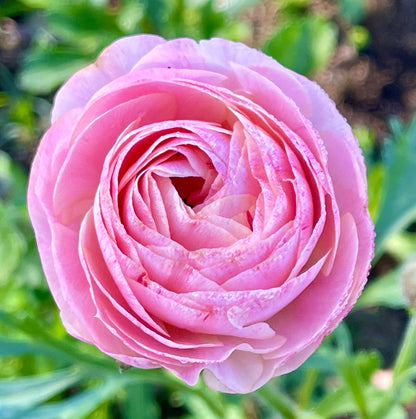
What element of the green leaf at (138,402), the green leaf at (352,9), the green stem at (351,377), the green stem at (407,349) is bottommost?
the green leaf at (138,402)

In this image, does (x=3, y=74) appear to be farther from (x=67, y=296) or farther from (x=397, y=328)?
(x=67, y=296)

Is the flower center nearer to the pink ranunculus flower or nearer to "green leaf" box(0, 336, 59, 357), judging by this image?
the pink ranunculus flower

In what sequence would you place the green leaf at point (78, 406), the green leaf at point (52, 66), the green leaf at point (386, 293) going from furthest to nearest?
the green leaf at point (52, 66) → the green leaf at point (386, 293) → the green leaf at point (78, 406)

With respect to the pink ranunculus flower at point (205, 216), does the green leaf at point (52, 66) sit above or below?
below

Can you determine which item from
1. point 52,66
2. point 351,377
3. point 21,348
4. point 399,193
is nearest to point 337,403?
point 351,377

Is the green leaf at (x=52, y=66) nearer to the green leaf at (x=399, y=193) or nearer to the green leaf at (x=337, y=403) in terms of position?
the green leaf at (x=399, y=193)

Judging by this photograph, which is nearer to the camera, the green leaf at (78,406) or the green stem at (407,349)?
the green stem at (407,349)

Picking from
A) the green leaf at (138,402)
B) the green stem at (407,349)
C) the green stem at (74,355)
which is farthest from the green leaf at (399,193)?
the green leaf at (138,402)

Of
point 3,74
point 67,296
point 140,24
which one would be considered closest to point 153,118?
point 67,296
